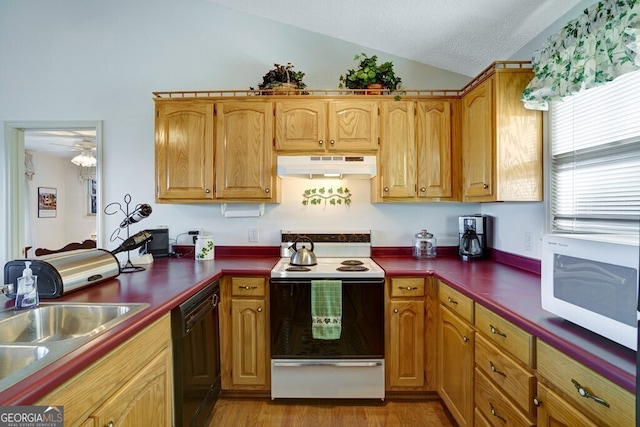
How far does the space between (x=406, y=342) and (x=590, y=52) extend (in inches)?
71.6

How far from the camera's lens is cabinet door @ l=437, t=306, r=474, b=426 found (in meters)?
1.64

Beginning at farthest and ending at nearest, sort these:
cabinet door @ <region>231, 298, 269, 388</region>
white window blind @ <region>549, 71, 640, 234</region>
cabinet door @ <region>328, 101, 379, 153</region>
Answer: cabinet door @ <region>328, 101, 379, 153</region> < cabinet door @ <region>231, 298, 269, 388</region> < white window blind @ <region>549, 71, 640, 234</region>

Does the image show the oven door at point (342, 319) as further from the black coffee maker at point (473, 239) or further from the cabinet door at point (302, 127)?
the cabinet door at point (302, 127)

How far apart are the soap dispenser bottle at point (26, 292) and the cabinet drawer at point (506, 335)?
1.95 m

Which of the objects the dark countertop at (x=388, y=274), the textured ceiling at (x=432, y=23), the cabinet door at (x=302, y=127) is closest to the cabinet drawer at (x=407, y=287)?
the dark countertop at (x=388, y=274)

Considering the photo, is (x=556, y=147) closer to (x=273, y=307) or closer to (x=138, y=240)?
(x=273, y=307)

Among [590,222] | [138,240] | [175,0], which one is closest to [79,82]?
[175,0]

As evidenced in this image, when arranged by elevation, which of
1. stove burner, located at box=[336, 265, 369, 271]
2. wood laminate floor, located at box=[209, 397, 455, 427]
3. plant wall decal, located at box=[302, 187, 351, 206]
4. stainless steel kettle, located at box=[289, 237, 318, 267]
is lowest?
wood laminate floor, located at box=[209, 397, 455, 427]

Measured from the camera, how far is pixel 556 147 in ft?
5.78

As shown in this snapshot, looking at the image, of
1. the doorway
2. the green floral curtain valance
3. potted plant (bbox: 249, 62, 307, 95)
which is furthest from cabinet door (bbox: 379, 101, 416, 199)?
the doorway

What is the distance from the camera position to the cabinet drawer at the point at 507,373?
1164 mm

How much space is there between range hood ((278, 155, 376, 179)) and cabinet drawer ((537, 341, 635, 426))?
1.46 m

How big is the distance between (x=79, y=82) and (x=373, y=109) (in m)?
2.56

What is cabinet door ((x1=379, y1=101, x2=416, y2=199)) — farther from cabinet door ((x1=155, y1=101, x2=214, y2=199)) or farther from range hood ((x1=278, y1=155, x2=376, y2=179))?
cabinet door ((x1=155, y1=101, x2=214, y2=199))
